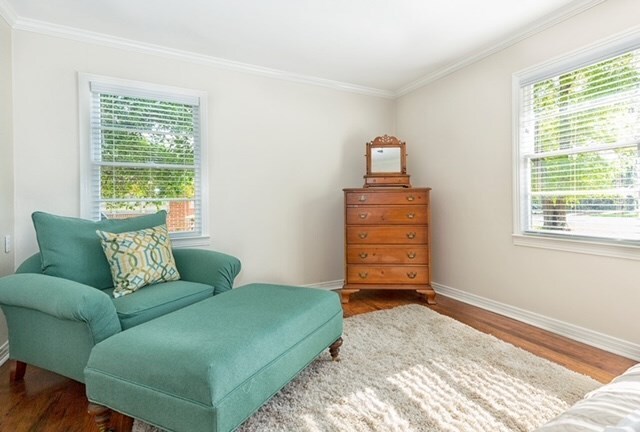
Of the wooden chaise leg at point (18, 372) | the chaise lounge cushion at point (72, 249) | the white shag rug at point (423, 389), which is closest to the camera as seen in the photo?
the white shag rug at point (423, 389)

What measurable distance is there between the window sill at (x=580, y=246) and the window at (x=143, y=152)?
9.37ft

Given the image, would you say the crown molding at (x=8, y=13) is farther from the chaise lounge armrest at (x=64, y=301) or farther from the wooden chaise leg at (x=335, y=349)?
the wooden chaise leg at (x=335, y=349)

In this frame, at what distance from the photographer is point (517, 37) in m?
2.72

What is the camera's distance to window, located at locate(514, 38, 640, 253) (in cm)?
Answer: 216

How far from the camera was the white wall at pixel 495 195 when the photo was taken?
2.24 metres

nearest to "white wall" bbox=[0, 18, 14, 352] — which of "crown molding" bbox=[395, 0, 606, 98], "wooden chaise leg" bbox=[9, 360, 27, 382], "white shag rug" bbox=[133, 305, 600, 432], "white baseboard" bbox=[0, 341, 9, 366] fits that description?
"white baseboard" bbox=[0, 341, 9, 366]

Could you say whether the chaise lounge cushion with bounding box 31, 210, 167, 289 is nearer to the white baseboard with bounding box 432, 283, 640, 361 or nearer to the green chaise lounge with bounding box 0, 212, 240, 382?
the green chaise lounge with bounding box 0, 212, 240, 382

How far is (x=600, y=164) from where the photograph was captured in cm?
230

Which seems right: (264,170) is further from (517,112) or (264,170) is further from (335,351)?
(517,112)

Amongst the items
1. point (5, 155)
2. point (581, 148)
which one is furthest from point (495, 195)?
point (5, 155)

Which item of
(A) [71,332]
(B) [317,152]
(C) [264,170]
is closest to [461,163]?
(B) [317,152]

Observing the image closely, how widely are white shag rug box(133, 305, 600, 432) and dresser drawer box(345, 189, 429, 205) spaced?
1.35m

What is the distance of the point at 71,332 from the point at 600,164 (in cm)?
339

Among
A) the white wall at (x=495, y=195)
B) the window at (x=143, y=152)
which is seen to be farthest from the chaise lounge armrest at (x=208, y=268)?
the white wall at (x=495, y=195)
